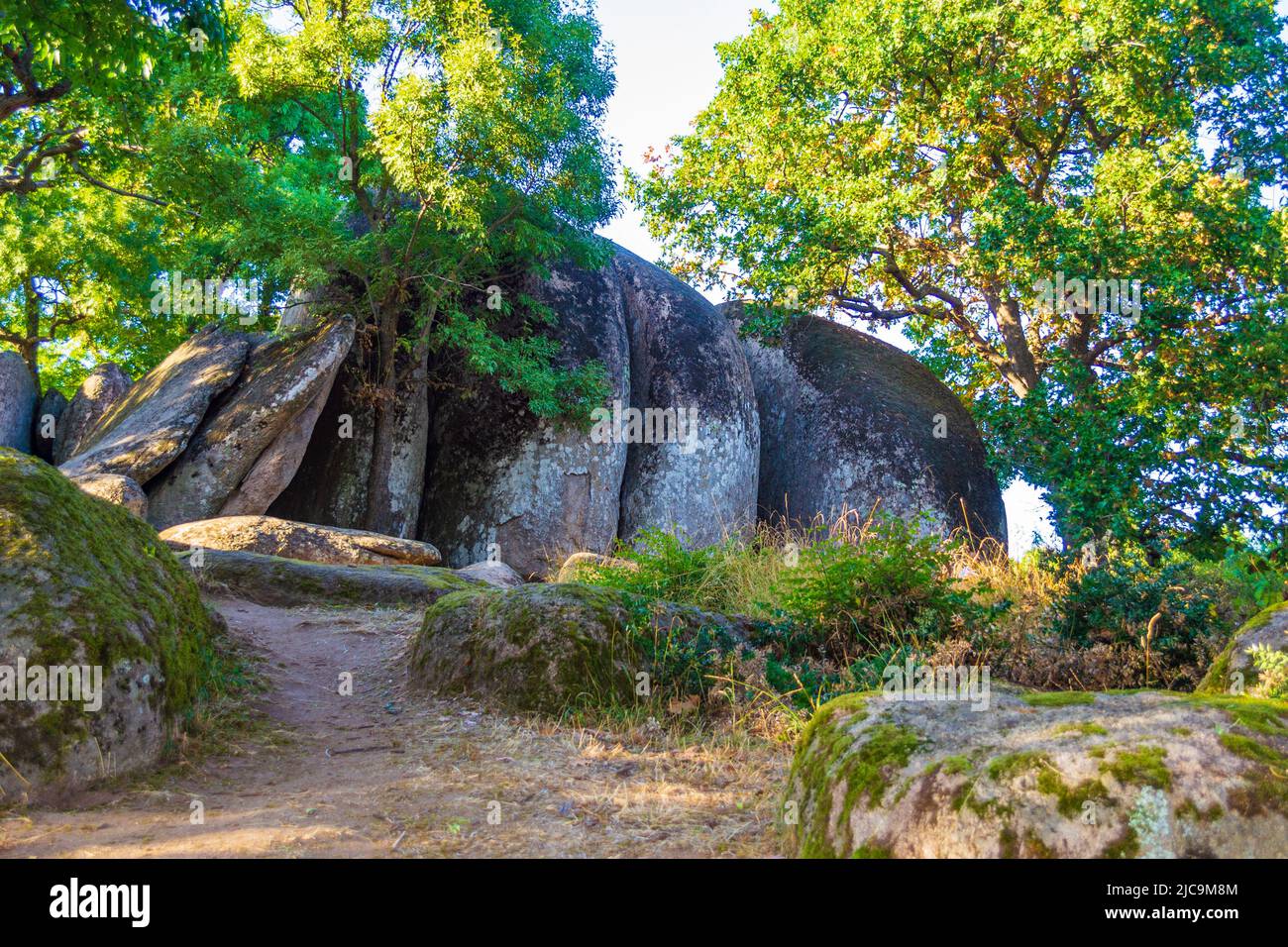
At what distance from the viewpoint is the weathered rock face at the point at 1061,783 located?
2.60 metres

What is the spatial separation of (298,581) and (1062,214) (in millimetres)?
10704

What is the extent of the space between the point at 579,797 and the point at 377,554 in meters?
7.46

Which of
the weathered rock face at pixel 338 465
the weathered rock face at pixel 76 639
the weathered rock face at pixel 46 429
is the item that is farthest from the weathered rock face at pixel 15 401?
the weathered rock face at pixel 76 639

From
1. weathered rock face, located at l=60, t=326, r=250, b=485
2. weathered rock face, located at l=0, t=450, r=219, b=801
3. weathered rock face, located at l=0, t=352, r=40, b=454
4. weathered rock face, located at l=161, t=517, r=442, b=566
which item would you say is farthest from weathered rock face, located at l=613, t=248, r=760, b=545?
weathered rock face, located at l=0, t=352, r=40, b=454

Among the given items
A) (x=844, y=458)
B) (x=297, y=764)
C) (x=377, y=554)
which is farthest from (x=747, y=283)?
(x=297, y=764)

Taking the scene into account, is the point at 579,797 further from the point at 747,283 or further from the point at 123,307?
the point at 123,307

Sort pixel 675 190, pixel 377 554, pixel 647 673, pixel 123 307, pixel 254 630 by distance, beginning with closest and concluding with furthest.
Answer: pixel 647 673 → pixel 254 630 → pixel 377 554 → pixel 675 190 → pixel 123 307

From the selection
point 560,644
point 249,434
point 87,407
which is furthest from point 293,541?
point 87,407

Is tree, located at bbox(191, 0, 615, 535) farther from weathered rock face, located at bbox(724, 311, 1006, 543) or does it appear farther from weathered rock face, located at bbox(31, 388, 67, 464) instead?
weathered rock face, located at bbox(31, 388, 67, 464)

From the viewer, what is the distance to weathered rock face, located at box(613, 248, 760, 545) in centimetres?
1468

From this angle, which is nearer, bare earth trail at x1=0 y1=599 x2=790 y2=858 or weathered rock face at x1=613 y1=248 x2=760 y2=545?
bare earth trail at x1=0 y1=599 x2=790 y2=858

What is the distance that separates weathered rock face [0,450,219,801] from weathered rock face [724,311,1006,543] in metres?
10.5

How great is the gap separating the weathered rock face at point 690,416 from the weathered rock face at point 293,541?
444 centimetres

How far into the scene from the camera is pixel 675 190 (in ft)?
52.6
